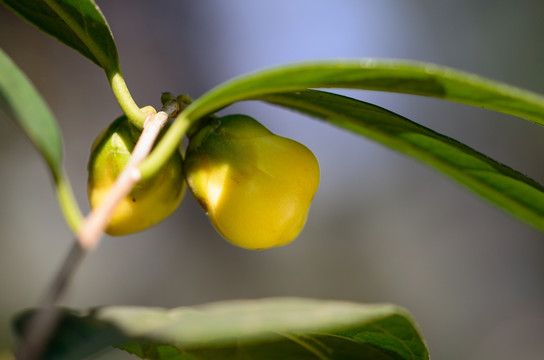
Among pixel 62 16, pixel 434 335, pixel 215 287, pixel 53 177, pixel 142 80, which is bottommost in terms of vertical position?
pixel 434 335

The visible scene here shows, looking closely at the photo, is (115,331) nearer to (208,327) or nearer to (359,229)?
(208,327)

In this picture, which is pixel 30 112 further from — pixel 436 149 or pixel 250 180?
pixel 436 149

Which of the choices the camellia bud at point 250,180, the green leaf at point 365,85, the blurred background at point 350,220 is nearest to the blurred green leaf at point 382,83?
the green leaf at point 365,85

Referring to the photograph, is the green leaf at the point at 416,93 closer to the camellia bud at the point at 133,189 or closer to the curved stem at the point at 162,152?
the curved stem at the point at 162,152

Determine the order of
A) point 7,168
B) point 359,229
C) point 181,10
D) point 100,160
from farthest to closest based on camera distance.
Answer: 1. point 359,229
2. point 181,10
3. point 7,168
4. point 100,160

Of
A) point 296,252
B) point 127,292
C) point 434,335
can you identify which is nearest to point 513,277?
point 434,335

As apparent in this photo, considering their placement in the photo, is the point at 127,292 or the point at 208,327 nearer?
the point at 208,327

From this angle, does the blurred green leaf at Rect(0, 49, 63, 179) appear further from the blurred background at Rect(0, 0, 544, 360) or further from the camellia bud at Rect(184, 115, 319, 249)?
the blurred background at Rect(0, 0, 544, 360)

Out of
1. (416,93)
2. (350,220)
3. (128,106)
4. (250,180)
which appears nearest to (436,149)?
(416,93)
